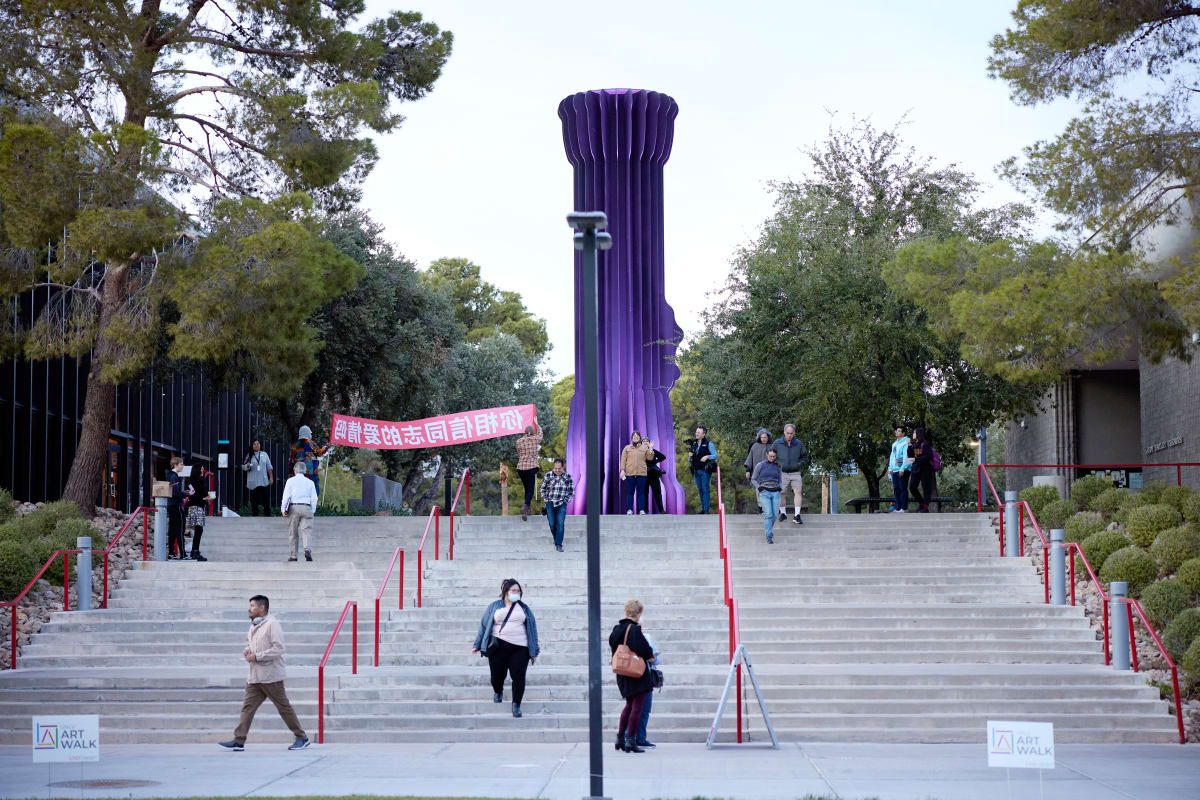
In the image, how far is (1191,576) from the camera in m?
17.4

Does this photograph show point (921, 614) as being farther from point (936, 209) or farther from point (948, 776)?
point (936, 209)

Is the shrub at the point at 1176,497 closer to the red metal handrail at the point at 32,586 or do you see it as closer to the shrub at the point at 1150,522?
the shrub at the point at 1150,522

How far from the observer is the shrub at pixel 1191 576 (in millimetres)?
17328

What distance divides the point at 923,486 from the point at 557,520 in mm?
6959

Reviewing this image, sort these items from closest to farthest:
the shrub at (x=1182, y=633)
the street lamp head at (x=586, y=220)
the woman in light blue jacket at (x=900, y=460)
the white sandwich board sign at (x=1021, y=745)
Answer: the white sandwich board sign at (x=1021, y=745) → the street lamp head at (x=586, y=220) → the shrub at (x=1182, y=633) → the woman in light blue jacket at (x=900, y=460)

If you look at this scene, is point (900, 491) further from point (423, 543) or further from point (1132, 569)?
point (423, 543)

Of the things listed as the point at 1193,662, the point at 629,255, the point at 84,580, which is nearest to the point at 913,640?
the point at 1193,662

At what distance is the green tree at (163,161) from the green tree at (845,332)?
8.43 metres

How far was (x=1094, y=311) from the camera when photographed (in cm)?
1853

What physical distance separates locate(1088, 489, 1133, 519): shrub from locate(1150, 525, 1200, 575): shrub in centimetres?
250

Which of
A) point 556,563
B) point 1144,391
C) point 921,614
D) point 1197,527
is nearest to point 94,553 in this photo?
point 556,563

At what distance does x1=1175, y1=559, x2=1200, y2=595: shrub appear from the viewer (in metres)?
17.3

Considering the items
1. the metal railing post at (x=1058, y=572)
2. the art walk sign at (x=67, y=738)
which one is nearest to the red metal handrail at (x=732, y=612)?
the metal railing post at (x=1058, y=572)

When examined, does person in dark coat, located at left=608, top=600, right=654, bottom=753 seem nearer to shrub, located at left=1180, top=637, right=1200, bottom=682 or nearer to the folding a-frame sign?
the folding a-frame sign
